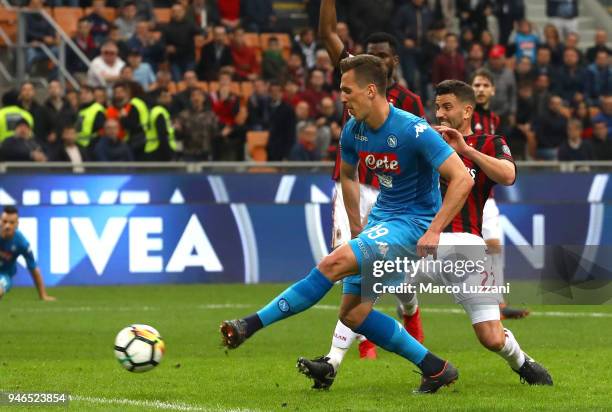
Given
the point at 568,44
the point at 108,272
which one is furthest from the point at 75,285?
the point at 568,44

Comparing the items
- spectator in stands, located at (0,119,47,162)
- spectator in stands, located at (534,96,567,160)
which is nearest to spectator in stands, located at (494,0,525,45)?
spectator in stands, located at (534,96,567,160)

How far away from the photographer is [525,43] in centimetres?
2633

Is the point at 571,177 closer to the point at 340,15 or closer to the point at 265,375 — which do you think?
the point at 340,15

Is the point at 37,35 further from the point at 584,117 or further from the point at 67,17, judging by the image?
the point at 584,117

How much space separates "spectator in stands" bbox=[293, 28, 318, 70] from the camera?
2478cm

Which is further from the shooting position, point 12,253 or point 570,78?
point 570,78

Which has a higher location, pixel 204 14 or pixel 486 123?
pixel 486 123

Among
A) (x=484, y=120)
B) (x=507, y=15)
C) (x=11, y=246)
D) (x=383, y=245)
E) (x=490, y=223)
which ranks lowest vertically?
(x=11, y=246)

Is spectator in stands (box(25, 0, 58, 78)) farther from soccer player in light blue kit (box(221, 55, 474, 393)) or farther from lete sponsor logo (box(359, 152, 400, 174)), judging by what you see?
lete sponsor logo (box(359, 152, 400, 174))

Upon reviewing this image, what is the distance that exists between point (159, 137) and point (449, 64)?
5889mm

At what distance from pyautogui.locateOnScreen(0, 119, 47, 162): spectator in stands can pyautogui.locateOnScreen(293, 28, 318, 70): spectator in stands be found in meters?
6.45

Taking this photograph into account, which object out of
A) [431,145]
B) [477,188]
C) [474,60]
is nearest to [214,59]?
[474,60]

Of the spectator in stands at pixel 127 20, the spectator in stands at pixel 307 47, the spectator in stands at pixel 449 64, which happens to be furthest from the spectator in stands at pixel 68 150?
the spectator in stands at pixel 449 64

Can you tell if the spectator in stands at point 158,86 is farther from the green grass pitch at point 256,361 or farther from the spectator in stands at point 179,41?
the green grass pitch at point 256,361
